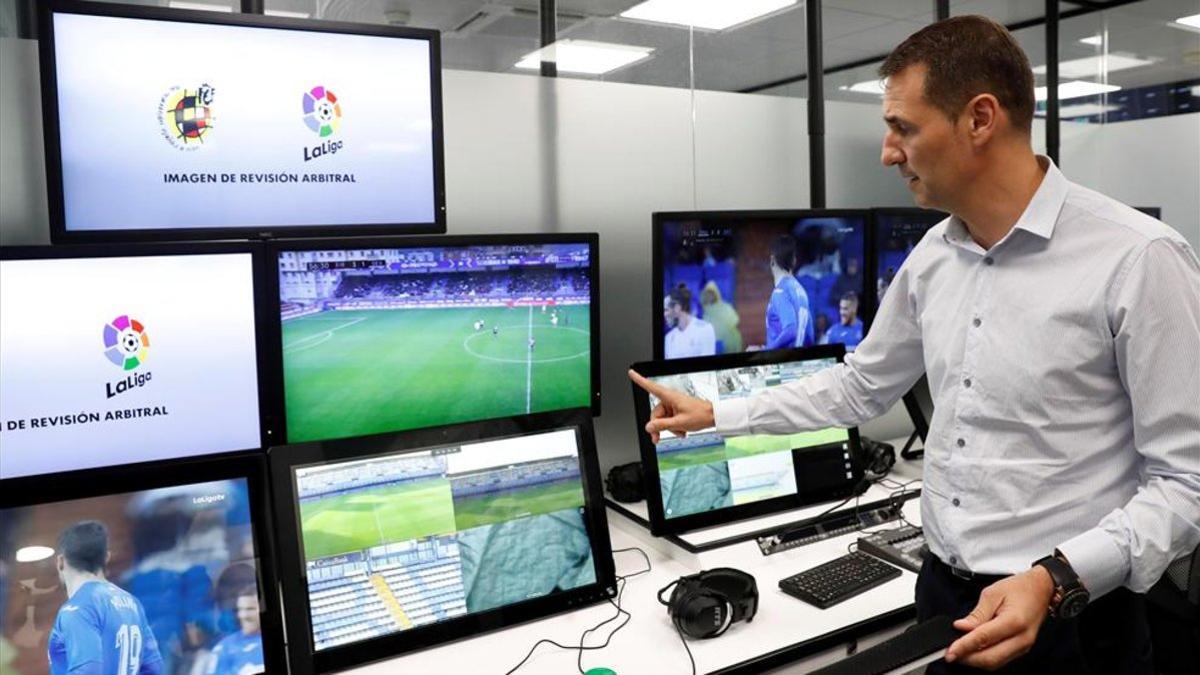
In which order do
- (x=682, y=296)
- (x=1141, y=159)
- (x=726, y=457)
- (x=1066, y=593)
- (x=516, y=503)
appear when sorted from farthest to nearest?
(x=1141, y=159)
(x=682, y=296)
(x=726, y=457)
(x=516, y=503)
(x=1066, y=593)

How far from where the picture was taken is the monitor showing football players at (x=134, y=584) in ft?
3.71

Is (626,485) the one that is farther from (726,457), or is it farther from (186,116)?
(186,116)

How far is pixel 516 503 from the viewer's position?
1.50 m

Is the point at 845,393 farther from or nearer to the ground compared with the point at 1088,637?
farther from the ground

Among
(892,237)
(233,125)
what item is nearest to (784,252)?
(892,237)

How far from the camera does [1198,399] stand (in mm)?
1094

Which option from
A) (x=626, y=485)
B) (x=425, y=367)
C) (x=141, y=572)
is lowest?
(x=626, y=485)

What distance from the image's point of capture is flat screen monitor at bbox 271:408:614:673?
1323 mm

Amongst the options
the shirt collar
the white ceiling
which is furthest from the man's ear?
the white ceiling

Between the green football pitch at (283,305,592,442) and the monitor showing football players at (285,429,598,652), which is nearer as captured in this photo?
the monitor showing football players at (285,429,598,652)

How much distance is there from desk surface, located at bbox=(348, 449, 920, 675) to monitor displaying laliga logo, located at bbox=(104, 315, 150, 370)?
2.15ft

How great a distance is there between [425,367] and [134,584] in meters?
0.66

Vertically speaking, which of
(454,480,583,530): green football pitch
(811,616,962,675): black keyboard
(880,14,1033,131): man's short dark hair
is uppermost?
(880,14,1033,131): man's short dark hair

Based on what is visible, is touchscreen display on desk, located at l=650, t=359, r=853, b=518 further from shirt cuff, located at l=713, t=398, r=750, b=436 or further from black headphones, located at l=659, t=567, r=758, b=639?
black headphones, located at l=659, t=567, r=758, b=639
